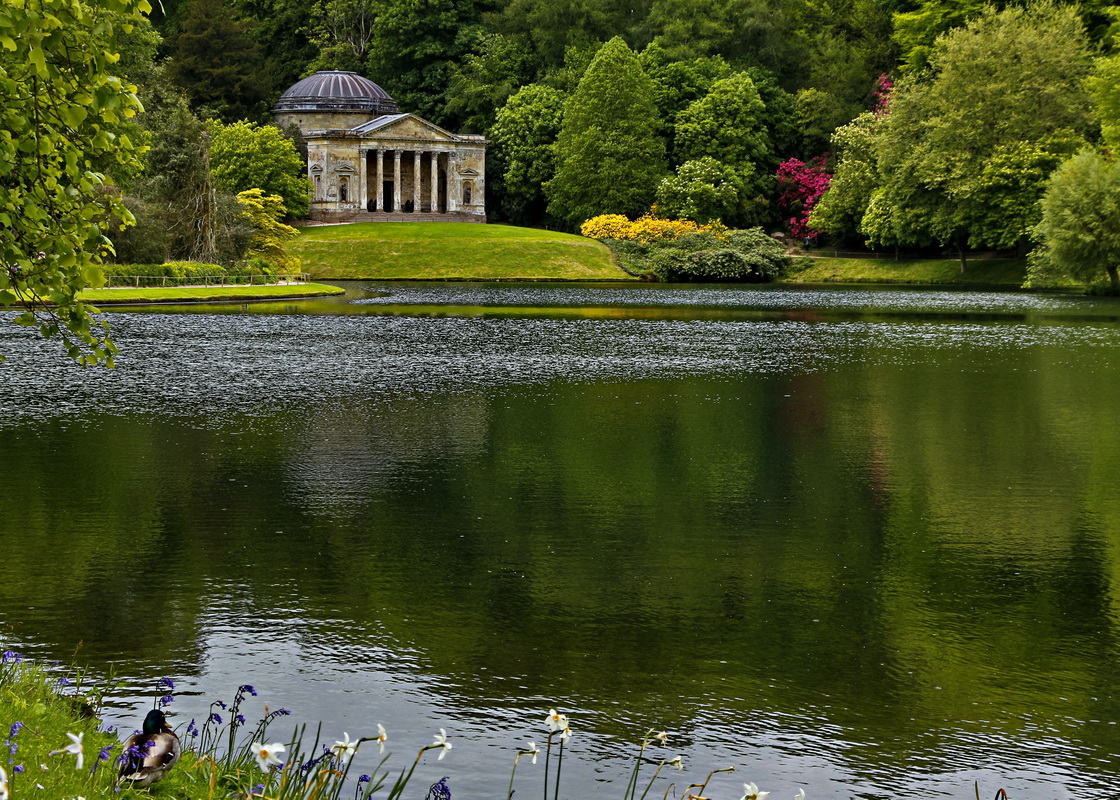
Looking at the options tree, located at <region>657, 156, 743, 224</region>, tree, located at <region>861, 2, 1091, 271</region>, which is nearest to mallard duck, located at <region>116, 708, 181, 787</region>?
tree, located at <region>861, 2, 1091, 271</region>

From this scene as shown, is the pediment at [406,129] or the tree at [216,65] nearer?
the tree at [216,65]

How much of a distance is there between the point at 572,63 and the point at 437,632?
3713 inches

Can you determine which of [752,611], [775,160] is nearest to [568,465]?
[752,611]

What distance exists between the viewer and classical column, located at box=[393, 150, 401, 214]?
99.9 m

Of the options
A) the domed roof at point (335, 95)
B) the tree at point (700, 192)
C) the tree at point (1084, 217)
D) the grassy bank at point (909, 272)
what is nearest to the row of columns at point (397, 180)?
the domed roof at point (335, 95)

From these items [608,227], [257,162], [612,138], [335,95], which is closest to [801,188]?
[612,138]

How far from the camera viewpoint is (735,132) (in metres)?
89.0

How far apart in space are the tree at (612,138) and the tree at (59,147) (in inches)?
3291

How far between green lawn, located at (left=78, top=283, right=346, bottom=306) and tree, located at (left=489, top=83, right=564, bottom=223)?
→ 42.5 metres

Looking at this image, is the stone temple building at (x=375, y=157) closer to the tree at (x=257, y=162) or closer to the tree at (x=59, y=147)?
the tree at (x=257, y=162)

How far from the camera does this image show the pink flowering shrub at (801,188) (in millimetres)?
89125

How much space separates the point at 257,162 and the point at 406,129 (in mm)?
18777

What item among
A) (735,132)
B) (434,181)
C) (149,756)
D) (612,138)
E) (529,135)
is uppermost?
(529,135)

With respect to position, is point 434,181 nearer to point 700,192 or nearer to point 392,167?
point 392,167
